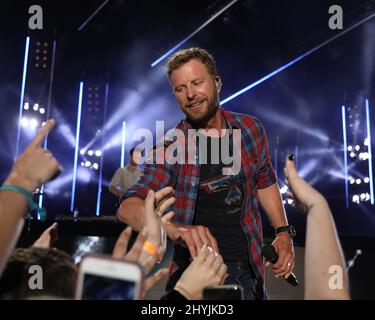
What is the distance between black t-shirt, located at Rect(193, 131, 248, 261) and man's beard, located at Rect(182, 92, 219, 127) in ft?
0.84

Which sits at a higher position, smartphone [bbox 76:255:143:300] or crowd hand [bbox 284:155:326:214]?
crowd hand [bbox 284:155:326:214]

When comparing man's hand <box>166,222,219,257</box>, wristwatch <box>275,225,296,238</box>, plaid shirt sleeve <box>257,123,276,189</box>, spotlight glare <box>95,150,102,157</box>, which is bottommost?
man's hand <box>166,222,219,257</box>

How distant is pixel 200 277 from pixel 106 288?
1.26ft

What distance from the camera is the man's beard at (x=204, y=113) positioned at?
2.50 meters

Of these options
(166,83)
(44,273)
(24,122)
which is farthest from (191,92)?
(166,83)

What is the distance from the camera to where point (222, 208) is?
235cm

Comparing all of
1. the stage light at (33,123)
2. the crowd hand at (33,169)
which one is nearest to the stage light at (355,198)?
the stage light at (33,123)

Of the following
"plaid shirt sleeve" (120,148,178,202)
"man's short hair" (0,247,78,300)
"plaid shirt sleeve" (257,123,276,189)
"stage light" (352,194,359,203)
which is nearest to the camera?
"man's short hair" (0,247,78,300)

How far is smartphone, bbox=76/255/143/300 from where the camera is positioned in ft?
3.16

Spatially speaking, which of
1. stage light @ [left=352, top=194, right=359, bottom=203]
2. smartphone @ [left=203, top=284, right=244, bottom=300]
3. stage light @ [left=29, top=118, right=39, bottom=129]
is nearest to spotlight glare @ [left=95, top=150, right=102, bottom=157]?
stage light @ [left=29, top=118, right=39, bottom=129]

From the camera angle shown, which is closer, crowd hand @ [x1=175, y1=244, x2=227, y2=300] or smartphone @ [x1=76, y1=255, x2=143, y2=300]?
smartphone @ [x1=76, y1=255, x2=143, y2=300]

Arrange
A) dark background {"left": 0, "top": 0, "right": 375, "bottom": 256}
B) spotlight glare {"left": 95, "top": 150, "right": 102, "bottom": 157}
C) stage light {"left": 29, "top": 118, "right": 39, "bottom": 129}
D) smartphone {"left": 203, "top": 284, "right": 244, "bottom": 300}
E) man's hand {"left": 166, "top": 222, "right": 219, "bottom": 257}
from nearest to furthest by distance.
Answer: smartphone {"left": 203, "top": 284, "right": 244, "bottom": 300}
man's hand {"left": 166, "top": 222, "right": 219, "bottom": 257}
dark background {"left": 0, "top": 0, "right": 375, "bottom": 256}
stage light {"left": 29, "top": 118, "right": 39, "bottom": 129}
spotlight glare {"left": 95, "top": 150, "right": 102, "bottom": 157}

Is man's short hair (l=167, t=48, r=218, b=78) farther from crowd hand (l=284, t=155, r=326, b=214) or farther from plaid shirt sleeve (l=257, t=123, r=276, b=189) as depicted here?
crowd hand (l=284, t=155, r=326, b=214)

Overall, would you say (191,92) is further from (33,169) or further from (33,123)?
(33,123)
